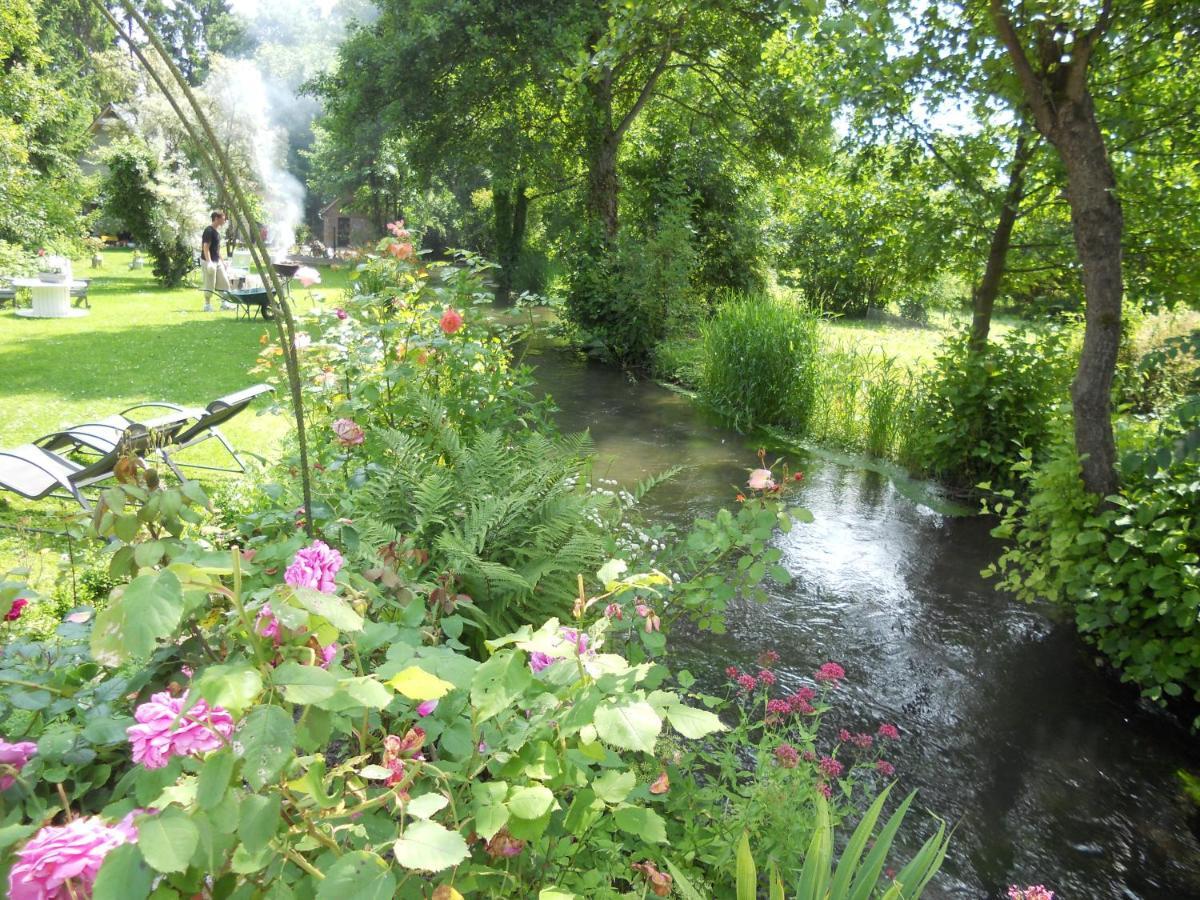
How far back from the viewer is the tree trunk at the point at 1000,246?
19.9ft

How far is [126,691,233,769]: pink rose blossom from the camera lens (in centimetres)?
98

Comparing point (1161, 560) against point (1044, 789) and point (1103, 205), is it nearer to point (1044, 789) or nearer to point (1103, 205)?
point (1044, 789)

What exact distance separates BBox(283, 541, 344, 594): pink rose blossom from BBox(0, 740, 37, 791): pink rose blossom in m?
0.48

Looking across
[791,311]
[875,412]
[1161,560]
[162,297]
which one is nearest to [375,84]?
[162,297]

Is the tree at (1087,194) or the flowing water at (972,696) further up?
the tree at (1087,194)

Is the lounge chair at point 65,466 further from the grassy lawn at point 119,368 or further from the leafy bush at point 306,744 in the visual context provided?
the leafy bush at point 306,744

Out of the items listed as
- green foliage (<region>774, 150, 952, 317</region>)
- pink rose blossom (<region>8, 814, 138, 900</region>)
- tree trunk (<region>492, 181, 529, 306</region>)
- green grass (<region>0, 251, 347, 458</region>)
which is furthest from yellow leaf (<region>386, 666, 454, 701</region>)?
tree trunk (<region>492, 181, 529, 306</region>)

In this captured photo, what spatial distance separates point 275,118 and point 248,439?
54.8 meters

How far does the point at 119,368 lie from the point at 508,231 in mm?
12920

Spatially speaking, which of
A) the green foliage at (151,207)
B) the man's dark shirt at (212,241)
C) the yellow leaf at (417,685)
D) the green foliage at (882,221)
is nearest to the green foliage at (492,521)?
the yellow leaf at (417,685)

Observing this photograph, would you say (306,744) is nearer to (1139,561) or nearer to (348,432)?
(348,432)

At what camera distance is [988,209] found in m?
6.50

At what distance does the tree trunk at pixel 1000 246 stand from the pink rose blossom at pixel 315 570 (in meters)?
6.08

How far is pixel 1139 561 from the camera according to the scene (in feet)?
11.3
